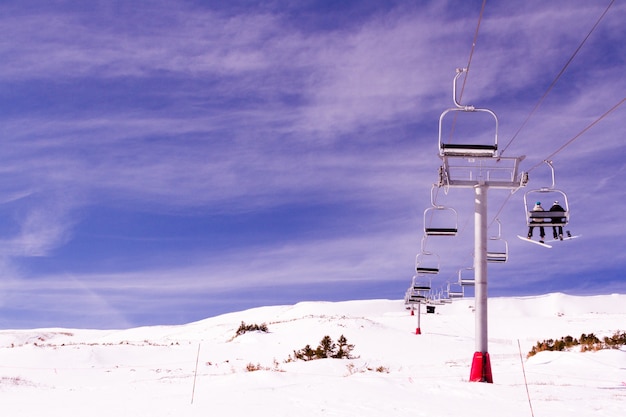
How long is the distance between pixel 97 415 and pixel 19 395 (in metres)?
6.21

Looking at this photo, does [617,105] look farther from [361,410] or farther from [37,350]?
[37,350]

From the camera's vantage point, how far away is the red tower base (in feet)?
55.7

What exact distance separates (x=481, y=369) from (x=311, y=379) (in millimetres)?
4599

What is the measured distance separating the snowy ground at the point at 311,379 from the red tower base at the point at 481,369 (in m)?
0.74

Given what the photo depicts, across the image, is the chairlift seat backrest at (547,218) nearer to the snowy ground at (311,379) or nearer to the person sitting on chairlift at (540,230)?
the person sitting on chairlift at (540,230)

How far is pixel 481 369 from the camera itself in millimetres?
17031

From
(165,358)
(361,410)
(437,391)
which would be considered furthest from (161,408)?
(165,358)

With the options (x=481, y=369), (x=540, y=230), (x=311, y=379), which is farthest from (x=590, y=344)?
(x=311, y=379)

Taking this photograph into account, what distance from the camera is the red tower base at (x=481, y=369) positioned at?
16984 mm

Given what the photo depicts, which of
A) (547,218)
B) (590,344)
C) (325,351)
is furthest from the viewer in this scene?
(590,344)

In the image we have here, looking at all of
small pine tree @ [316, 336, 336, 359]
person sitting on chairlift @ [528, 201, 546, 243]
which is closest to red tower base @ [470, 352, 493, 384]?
person sitting on chairlift @ [528, 201, 546, 243]

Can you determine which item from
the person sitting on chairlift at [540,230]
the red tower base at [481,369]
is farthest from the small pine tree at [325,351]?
the person sitting on chairlift at [540,230]

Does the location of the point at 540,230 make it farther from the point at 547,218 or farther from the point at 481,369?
the point at 481,369

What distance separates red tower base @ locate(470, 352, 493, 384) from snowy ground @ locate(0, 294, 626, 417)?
0.74m
